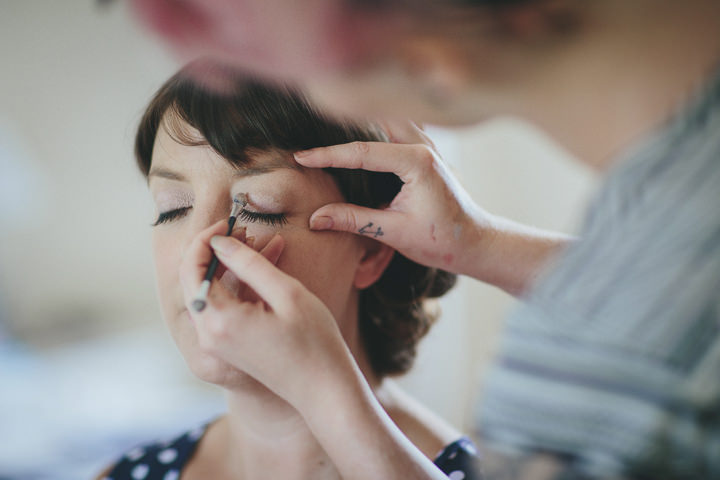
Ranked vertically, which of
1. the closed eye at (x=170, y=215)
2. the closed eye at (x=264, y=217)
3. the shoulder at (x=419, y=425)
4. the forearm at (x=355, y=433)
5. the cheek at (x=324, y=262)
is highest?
the closed eye at (x=170, y=215)

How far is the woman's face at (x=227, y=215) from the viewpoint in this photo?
0.70 m

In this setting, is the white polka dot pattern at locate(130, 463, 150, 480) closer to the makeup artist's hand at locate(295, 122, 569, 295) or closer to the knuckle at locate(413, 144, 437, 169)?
the makeup artist's hand at locate(295, 122, 569, 295)

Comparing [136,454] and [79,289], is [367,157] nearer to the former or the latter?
[136,454]

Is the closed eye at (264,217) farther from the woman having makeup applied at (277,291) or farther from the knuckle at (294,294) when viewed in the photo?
the knuckle at (294,294)

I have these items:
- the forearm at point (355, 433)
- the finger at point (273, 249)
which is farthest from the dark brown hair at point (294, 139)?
the forearm at point (355, 433)

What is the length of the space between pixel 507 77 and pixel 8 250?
1.89 metres

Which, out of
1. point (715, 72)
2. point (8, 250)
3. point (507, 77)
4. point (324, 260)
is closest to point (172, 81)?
point (324, 260)

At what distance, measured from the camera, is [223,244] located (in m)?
0.59

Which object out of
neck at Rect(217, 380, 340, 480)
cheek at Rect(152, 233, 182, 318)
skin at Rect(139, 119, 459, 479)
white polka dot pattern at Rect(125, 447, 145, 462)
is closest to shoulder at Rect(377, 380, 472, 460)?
skin at Rect(139, 119, 459, 479)

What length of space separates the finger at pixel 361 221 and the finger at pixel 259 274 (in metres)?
0.15

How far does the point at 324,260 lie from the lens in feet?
2.43

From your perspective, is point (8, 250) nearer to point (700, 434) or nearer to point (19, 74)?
point (19, 74)

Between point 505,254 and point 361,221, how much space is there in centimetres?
21

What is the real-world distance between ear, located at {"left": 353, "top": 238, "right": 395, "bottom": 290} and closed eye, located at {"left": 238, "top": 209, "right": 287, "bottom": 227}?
0.15 meters
